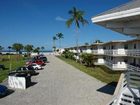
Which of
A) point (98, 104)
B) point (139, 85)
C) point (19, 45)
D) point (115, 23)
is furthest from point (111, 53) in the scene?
point (19, 45)

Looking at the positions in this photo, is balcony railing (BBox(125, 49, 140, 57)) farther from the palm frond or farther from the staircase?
the staircase

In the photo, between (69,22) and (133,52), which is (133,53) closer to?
(133,52)

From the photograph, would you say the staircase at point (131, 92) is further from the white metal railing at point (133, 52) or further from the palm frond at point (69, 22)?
the palm frond at point (69, 22)

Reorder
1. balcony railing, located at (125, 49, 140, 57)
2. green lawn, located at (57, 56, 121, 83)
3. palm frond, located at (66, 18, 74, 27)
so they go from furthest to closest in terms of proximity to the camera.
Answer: palm frond, located at (66, 18, 74, 27) → balcony railing, located at (125, 49, 140, 57) → green lawn, located at (57, 56, 121, 83)

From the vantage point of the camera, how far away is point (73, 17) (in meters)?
61.6

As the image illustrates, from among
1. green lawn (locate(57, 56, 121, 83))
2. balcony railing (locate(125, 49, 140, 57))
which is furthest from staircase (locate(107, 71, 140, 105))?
balcony railing (locate(125, 49, 140, 57))

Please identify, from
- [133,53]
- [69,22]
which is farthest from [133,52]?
[69,22]

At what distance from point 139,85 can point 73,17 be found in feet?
173

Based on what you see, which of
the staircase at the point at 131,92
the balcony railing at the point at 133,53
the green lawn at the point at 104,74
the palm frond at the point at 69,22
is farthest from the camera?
the palm frond at the point at 69,22

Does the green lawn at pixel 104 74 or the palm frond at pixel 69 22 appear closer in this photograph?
the green lawn at pixel 104 74

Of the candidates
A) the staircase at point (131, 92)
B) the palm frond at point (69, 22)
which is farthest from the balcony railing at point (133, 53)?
the staircase at point (131, 92)

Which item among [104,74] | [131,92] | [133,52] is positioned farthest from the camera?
[133,52]

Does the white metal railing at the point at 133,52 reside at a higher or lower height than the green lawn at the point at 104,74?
higher

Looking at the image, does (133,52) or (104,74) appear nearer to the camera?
(104,74)
